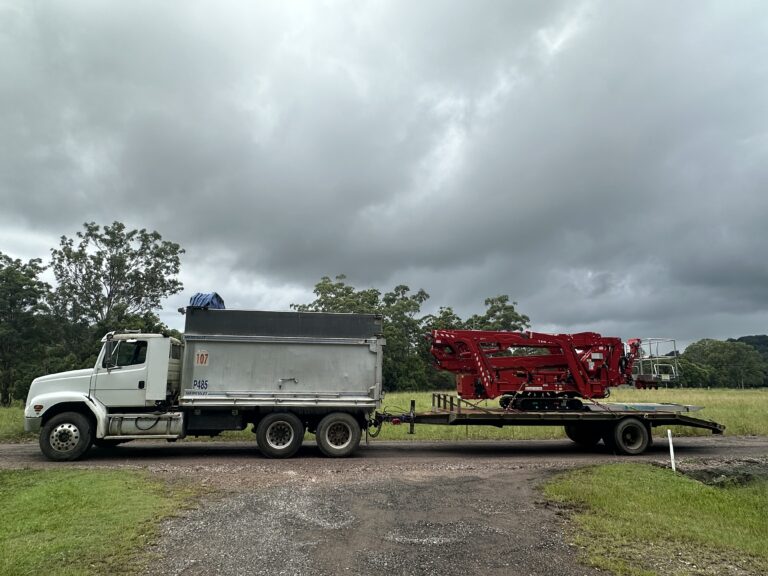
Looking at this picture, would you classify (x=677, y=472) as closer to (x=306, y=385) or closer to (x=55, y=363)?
(x=306, y=385)

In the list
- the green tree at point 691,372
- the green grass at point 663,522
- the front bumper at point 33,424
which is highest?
the green tree at point 691,372

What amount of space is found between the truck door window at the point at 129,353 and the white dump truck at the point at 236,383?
2 cm

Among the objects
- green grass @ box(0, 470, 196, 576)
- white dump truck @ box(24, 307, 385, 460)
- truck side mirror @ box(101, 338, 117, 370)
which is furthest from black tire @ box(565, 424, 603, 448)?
truck side mirror @ box(101, 338, 117, 370)

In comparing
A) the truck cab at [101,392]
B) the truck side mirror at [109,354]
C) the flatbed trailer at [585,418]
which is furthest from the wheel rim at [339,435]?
the truck side mirror at [109,354]

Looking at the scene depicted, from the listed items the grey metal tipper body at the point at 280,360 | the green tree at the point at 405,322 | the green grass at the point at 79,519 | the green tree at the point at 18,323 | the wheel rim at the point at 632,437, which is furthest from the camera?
the green tree at the point at 405,322

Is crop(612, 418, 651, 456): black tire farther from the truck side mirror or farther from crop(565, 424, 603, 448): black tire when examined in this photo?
the truck side mirror

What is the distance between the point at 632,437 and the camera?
47.0 ft

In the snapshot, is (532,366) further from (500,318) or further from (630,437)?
(500,318)

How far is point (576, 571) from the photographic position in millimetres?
5547

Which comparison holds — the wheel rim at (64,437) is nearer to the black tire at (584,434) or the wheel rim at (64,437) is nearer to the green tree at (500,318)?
the black tire at (584,434)

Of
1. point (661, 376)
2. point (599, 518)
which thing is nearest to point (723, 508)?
point (599, 518)

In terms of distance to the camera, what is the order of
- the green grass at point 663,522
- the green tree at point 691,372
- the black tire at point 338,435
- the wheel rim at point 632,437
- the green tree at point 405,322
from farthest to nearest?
the green tree at point 405,322 < the green tree at point 691,372 < the wheel rim at point 632,437 < the black tire at point 338,435 < the green grass at point 663,522

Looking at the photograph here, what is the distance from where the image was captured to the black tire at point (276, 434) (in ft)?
41.8

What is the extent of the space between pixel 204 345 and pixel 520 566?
9.20 metres
